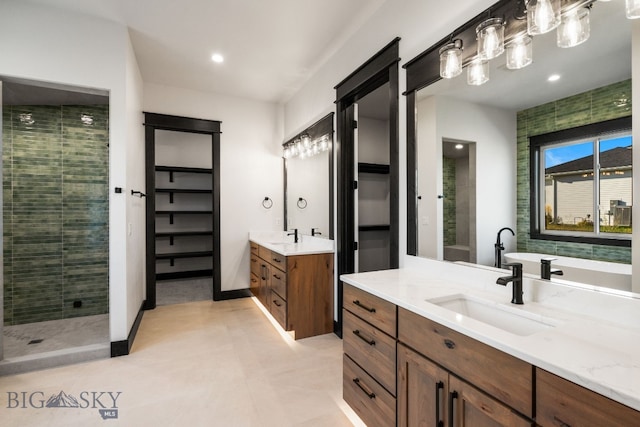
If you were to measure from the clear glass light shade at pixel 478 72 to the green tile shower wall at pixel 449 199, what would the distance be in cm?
45

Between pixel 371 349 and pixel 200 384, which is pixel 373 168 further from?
pixel 200 384

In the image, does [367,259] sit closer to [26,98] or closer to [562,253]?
[562,253]

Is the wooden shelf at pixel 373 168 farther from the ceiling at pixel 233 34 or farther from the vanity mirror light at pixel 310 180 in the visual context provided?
the ceiling at pixel 233 34

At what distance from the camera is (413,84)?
201 centimetres

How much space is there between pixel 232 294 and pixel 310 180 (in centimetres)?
210

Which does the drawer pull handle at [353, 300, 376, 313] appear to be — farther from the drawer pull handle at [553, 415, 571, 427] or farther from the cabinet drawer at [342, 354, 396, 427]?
the drawer pull handle at [553, 415, 571, 427]

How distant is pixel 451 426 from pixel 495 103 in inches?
61.2

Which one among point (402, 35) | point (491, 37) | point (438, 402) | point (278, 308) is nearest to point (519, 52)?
point (491, 37)

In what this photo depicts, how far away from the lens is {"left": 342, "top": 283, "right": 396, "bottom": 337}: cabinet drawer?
143cm

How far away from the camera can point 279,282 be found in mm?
3076

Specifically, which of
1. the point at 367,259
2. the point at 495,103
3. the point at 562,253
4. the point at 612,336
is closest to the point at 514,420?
the point at 612,336

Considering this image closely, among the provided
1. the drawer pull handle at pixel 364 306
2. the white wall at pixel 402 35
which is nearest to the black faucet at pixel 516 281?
the drawer pull handle at pixel 364 306

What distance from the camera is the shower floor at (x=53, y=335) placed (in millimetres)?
2604

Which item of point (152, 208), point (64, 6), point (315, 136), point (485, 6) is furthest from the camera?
point (152, 208)
